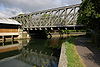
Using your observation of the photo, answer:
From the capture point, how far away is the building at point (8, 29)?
1825 inches

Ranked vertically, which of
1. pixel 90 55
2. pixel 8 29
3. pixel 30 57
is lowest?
pixel 30 57

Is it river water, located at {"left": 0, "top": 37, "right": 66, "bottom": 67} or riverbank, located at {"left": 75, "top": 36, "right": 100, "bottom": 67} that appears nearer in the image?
riverbank, located at {"left": 75, "top": 36, "right": 100, "bottom": 67}

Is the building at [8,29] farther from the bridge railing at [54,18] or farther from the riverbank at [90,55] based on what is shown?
the riverbank at [90,55]

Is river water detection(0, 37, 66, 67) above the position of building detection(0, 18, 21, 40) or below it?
below

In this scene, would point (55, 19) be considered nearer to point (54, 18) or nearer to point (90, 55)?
point (54, 18)

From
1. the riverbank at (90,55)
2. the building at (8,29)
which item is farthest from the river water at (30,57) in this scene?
the building at (8,29)

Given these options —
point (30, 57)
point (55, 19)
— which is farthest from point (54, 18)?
point (30, 57)

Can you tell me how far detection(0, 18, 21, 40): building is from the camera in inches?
1825

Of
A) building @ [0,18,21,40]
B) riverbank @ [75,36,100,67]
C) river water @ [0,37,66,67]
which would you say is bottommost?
river water @ [0,37,66,67]

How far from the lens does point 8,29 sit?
49.3 metres

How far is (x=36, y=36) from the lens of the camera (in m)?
67.6

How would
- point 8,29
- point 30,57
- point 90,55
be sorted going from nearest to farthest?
point 90,55 < point 30,57 < point 8,29

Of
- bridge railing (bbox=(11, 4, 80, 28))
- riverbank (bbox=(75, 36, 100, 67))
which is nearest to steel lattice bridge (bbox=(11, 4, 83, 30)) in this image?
bridge railing (bbox=(11, 4, 80, 28))

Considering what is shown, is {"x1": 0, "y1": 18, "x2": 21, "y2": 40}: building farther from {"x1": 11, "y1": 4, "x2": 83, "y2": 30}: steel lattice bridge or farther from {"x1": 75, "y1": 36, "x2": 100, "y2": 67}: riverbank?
{"x1": 75, "y1": 36, "x2": 100, "y2": 67}: riverbank
